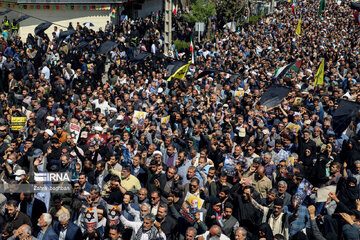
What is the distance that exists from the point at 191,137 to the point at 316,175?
9.70ft

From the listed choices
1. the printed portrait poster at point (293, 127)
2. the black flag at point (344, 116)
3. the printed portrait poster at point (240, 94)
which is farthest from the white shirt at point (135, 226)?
the printed portrait poster at point (240, 94)

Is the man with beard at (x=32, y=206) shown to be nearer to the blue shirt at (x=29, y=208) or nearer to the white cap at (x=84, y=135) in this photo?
the blue shirt at (x=29, y=208)

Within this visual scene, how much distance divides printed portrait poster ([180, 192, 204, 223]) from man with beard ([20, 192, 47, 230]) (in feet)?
7.27

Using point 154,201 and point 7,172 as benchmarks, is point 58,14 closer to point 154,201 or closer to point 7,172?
point 7,172

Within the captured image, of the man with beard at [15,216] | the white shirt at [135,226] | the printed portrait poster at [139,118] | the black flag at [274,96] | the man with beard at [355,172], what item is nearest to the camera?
the white shirt at [135,226]

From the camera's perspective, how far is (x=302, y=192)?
269 inches

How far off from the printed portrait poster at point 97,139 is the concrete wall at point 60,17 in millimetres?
21165

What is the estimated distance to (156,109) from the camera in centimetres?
1242

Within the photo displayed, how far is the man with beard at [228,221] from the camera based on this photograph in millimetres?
6395

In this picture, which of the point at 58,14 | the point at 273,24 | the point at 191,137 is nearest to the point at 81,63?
the point at 191,137

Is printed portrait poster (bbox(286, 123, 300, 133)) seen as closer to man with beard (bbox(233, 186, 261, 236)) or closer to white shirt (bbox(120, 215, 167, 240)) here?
man with beard (bbox(233, 186, 261, 236))

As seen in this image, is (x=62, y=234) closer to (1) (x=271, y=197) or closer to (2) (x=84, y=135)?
(1) (x=271, y=197)

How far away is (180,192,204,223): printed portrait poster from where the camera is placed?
20.5 feet

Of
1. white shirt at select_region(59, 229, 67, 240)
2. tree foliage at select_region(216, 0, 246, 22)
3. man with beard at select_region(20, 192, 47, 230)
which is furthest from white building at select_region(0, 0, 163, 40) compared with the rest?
white shirt at select_region(59, 229, 67, 240)
